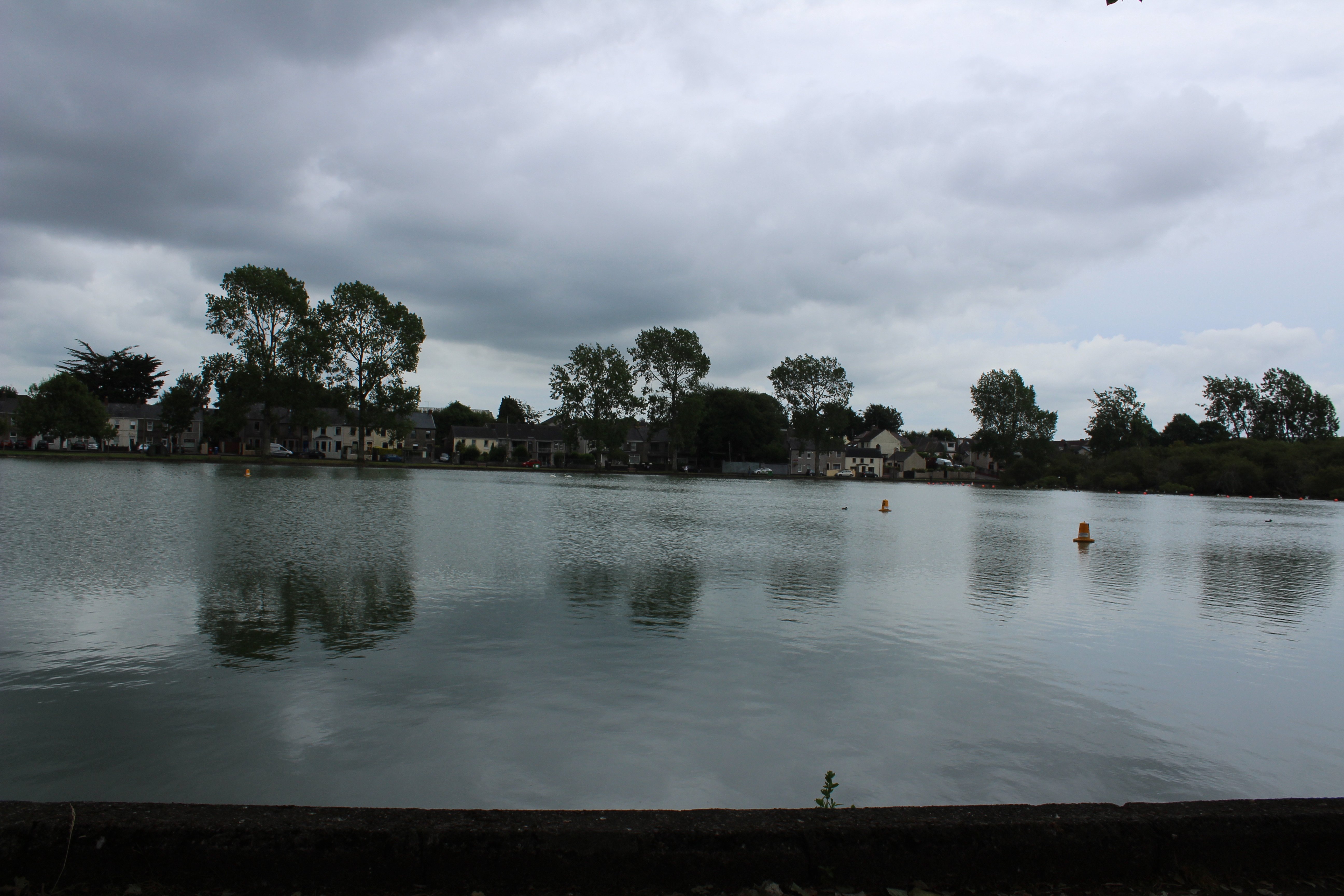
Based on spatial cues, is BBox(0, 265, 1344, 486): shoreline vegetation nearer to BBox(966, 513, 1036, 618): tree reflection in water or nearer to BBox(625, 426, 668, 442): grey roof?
BBox(625, 426, 668, 442): grey roof

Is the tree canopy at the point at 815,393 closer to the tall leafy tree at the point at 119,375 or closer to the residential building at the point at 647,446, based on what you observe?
the residential building at the point at 647,446

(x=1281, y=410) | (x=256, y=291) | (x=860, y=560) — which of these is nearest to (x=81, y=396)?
(x=256, y=291)

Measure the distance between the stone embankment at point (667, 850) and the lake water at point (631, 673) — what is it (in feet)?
5.91

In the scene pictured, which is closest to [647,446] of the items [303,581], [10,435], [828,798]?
[10,435]

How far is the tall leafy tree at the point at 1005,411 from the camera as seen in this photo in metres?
115

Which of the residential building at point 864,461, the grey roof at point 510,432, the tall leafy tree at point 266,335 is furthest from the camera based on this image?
the residential building at point 864,461

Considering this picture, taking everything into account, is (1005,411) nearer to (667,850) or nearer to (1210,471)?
(1210,471)

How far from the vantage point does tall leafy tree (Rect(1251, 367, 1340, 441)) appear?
104 m

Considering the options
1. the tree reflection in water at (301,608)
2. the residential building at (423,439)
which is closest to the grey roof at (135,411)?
the residential building at (423,439)

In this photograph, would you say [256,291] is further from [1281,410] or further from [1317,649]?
[1281,410]

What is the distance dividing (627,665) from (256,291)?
238ft

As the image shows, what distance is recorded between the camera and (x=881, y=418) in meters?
191

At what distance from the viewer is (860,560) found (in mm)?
19188

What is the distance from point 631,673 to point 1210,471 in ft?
318
